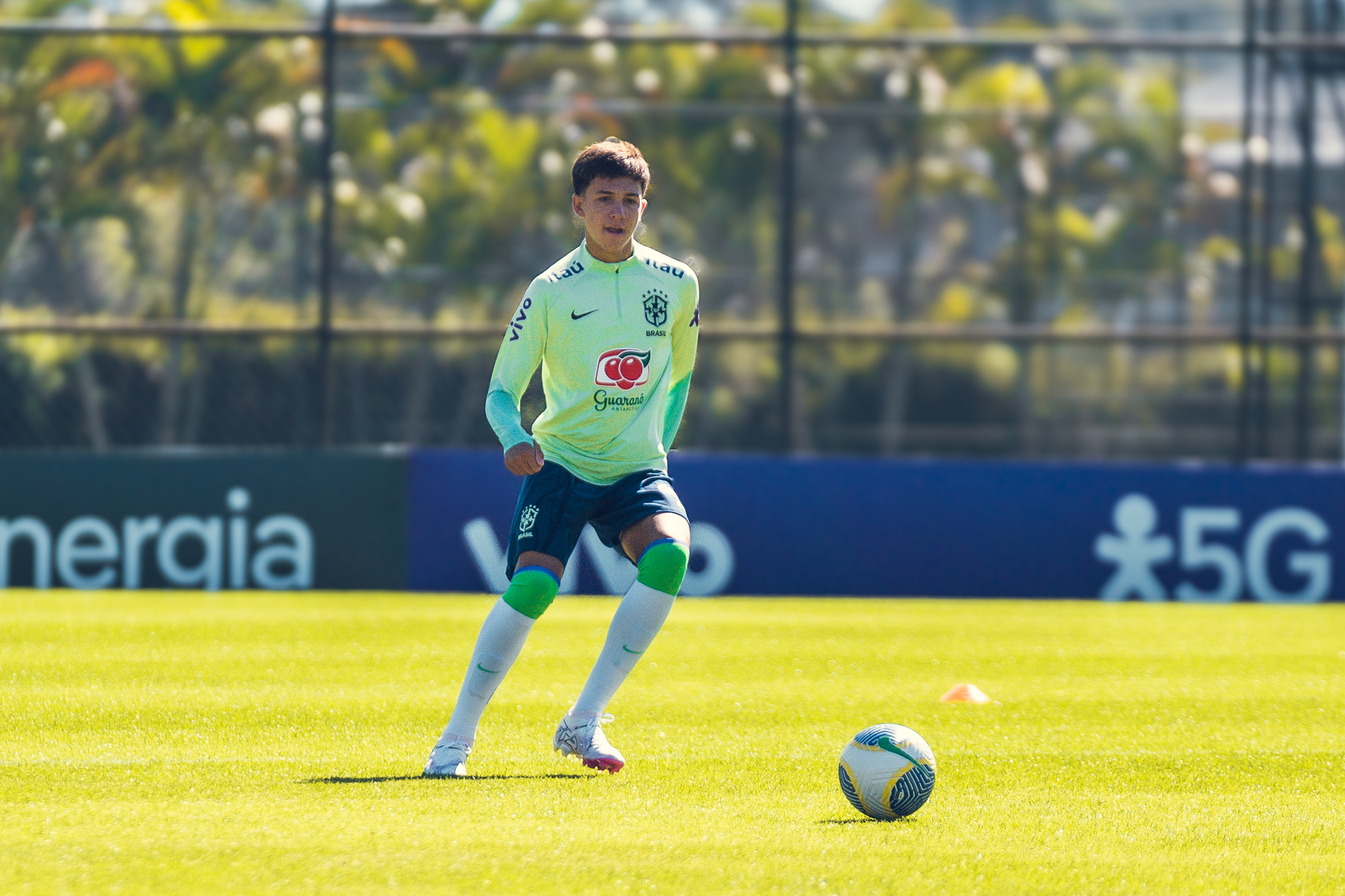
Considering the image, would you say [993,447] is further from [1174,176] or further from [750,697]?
[750,697]

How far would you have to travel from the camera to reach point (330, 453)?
1333 cm

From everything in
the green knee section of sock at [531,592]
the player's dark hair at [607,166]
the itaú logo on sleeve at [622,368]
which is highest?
the player's dark hair at [607,166]

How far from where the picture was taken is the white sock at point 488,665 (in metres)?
5.56

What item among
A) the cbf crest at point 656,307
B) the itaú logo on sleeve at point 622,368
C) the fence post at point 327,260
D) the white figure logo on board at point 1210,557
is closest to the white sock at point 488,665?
the itaú logo on sleeve at point 622,368

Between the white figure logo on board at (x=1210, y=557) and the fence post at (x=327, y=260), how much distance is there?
5.94 m

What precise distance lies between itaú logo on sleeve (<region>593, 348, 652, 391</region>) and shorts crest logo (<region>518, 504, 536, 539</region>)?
16.6 inches

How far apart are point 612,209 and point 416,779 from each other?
1.72 m

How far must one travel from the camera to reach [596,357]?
568cm

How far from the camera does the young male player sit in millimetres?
5582

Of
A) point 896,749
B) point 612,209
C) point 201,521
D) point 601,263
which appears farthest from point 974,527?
point 896,749

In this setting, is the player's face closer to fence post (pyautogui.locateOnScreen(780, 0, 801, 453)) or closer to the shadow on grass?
the shadow on grass

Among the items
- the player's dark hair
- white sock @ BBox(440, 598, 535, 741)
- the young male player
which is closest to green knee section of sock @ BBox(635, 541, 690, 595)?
the young male player

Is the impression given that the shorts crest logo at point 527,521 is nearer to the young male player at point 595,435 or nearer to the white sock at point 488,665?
the young male player at point 595,435

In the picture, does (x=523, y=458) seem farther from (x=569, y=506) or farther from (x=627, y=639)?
(x=627, y=639)
